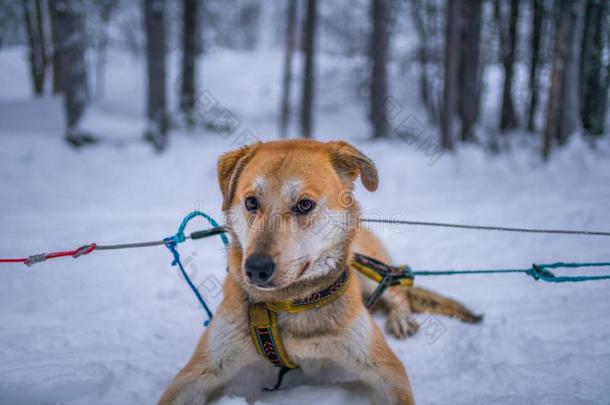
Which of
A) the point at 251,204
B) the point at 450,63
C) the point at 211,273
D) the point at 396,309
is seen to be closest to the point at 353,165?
the point at 251,204

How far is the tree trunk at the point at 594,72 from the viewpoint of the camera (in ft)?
33.3

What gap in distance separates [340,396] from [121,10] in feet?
71.3

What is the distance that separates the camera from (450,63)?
9805 mm

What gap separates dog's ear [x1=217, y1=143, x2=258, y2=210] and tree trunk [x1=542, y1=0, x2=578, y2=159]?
8359 mm

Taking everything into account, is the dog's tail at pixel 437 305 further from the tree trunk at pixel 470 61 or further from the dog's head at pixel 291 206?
the tree trunk at pixel 470 61

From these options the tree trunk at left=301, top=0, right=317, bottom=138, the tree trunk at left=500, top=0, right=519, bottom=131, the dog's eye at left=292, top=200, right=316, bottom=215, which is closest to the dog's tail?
the dog's eye at left=292, top=200, right=316, bottom=215

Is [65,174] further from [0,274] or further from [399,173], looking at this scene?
[399,173]

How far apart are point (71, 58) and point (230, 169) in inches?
335

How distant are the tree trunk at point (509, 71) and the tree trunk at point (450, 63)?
16.3 ft

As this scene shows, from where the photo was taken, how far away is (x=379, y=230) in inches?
223

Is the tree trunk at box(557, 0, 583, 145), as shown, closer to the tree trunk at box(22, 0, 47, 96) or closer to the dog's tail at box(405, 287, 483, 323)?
the dog's tail at box(405, 287, 483, 323)

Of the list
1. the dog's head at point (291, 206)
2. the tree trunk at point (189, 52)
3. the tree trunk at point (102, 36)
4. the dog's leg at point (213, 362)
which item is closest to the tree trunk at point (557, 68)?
the dog's head at point (291, 206)

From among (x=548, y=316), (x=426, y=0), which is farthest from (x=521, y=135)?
(x=548, y=316)

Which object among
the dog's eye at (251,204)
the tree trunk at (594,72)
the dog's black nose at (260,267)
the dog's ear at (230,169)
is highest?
the tree trunk at (594,72)
